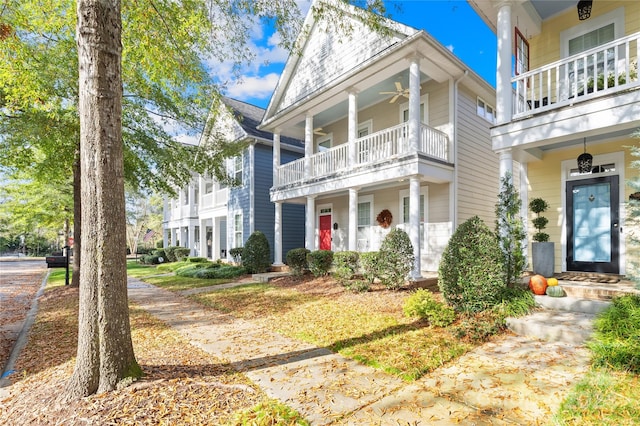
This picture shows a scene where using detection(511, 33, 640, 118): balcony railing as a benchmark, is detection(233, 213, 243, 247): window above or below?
below

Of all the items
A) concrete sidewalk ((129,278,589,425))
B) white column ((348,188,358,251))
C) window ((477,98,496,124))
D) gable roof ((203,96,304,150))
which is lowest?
concrete sidewalk ((129,278,589,425))

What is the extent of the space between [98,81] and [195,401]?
323cm

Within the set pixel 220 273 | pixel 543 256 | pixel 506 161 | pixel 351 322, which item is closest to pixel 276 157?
pixel 220 273

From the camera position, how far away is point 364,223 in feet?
40.8

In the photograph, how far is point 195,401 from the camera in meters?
2.98

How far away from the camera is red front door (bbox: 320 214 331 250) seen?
13984 millimetres

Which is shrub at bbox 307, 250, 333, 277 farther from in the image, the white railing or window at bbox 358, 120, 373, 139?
window at bbox 358, 120, 373, 139

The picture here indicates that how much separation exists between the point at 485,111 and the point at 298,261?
898 cm

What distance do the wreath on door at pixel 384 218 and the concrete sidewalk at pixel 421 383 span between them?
6.84 meters

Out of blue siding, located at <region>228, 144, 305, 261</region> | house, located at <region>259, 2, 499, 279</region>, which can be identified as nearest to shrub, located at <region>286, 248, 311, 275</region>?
house, located at <region>259, 2, 499, 279</region>

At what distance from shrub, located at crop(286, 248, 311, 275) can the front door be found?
7394 mm

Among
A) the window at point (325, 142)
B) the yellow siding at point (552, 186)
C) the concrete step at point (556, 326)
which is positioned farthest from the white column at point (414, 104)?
the window at point (325, 142)

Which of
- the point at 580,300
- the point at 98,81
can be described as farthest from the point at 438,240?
the point at 98,81

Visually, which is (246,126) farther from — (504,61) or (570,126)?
(570,126)
